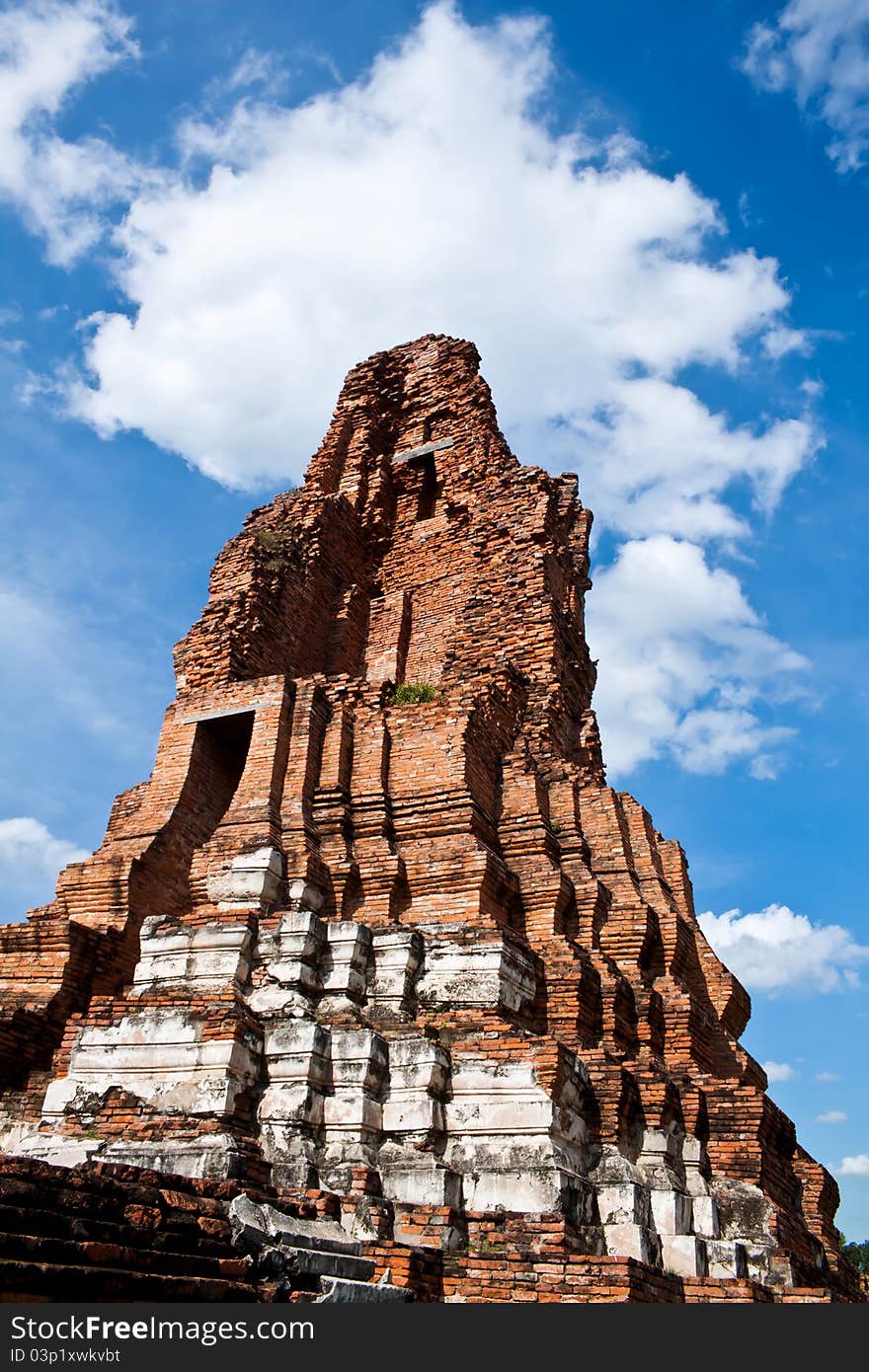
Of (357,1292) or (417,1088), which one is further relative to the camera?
(417,1088)

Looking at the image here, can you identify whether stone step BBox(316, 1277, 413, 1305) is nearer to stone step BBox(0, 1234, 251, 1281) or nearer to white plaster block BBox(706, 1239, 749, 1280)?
stone step BBox(0, 1234, 251, 1281)

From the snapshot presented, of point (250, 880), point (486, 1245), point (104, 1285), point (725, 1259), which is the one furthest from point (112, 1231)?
point (725, 1259)

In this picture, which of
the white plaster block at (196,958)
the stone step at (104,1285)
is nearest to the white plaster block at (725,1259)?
the white plaster block at (196,958)

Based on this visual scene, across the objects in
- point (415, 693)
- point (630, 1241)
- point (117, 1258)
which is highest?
point (415, 693)

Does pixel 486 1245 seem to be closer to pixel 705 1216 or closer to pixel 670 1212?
pixel 670 1212

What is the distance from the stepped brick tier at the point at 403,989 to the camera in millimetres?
6461

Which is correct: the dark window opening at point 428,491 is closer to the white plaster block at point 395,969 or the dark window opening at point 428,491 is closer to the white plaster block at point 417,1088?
the white plaster block at point 395,969

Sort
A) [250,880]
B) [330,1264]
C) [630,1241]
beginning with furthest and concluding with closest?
[250,880] < [630,1241] < [330,1264]

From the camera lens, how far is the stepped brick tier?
21.2 ft

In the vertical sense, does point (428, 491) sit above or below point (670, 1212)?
above

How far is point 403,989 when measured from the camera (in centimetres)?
820

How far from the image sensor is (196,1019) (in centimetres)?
745

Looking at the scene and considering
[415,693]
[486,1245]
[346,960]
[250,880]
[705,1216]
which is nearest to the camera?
[486,1245]

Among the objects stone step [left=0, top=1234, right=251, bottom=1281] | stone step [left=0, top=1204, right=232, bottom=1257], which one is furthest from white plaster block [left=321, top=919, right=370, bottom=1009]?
stone step [left=0, top=1234, right=251, bottom=1281]
